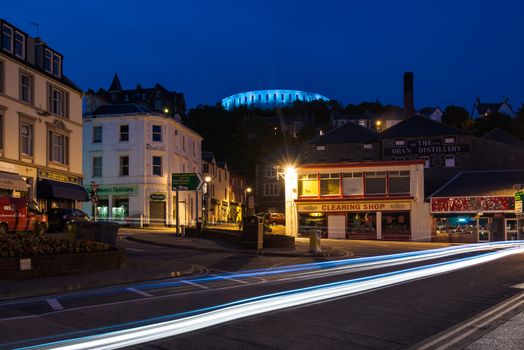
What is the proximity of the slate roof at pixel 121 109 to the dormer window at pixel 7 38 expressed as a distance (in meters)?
19.0

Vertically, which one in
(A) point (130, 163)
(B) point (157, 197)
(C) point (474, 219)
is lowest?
(C) point (474, 219)

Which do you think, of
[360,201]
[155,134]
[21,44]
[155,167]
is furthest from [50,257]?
[155,134]

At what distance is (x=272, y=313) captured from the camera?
10.4 m

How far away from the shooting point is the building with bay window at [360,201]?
49438mm

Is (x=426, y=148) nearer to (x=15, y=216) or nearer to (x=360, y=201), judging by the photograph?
(x=360, y=201)

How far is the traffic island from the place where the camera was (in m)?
14.8

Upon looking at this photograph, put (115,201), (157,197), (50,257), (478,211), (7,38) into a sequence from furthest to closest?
(115,201) → (157,197) → (478,211) → (7,38) → (50,257)

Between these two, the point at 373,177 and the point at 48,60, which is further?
the point at 373,177

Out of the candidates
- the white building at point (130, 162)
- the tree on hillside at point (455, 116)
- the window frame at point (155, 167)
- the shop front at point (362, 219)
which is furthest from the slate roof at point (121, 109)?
the tree on hillside at point (455, 116)

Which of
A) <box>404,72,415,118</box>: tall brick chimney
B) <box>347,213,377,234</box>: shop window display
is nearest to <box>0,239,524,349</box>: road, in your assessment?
<box>347,213,377,234</box>: shop window display

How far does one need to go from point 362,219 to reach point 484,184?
424 inches

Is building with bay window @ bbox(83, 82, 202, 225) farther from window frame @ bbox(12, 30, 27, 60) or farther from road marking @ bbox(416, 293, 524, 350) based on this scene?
road marking @ bbox(416, 293, 524, 350)

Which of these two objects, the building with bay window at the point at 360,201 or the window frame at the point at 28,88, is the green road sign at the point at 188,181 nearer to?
the window frame at the point at 28,88

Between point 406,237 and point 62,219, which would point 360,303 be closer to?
point 62,219
